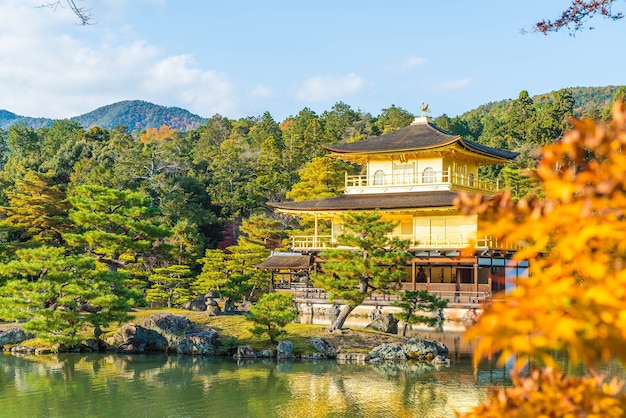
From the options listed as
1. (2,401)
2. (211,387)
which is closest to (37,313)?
(2,401)

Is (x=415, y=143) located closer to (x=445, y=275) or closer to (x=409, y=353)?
(x=445, y=275)

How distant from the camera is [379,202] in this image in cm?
2509

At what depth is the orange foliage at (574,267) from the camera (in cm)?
190

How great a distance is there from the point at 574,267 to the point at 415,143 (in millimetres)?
24201

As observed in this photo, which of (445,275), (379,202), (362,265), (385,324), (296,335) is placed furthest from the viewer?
(445,275)

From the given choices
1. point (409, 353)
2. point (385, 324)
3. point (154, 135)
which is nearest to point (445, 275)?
point (385, 324)

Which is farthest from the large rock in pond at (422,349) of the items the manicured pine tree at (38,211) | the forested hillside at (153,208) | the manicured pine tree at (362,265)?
the manicured pine tree at (38,211)

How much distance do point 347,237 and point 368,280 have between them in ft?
4.37

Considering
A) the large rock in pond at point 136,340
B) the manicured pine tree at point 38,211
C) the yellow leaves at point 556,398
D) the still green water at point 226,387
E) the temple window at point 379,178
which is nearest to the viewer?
the yellow leaves at point 556,398

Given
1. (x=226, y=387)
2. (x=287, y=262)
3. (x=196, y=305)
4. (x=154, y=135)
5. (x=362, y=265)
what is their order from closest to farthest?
1. (x=226, y=387)
2. (x=362, y=265)
3. (x=196, y=305)
4. (x=287, y=262)
5. (x=154, y=135)

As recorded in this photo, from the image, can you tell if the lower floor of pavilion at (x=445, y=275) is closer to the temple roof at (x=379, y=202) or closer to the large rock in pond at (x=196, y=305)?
the temple roof at (x=379, y=202)

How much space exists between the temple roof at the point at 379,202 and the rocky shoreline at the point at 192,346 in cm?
705

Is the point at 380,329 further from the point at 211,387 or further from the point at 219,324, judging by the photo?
the point at 211,387

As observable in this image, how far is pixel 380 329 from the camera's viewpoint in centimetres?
2072
